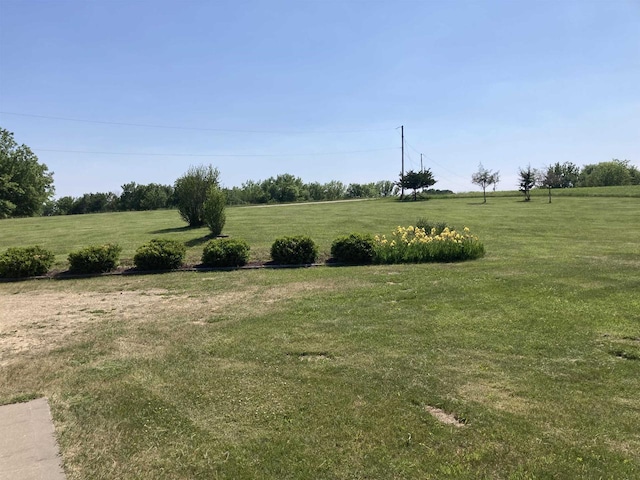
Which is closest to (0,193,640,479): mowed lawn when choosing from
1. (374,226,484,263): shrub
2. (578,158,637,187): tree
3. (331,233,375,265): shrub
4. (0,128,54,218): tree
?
(374,226,484,263): shrub

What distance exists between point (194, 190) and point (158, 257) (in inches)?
301

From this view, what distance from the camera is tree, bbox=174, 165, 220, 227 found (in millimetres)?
17781

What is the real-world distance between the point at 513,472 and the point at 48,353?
16.2 feet

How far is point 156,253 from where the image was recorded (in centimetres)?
1076

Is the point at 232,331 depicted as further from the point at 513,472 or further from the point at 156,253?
the point at 156,253

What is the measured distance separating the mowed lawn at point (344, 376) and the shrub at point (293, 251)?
8.67 ft

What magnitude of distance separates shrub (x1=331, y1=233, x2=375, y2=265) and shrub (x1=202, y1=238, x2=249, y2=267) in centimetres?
248

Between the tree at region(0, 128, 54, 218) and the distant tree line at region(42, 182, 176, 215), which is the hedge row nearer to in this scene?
the tree at region(0, 128, 54, 218)

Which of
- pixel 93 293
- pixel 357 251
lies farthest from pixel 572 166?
pixel 93 293

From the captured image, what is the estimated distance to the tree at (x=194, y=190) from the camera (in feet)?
58.3

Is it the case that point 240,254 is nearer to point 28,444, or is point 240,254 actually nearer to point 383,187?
point 28,444

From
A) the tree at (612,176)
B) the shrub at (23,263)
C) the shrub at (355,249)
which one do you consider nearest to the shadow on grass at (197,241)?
the shrub at (23,263)

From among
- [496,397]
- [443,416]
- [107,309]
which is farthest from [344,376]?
[107,309]

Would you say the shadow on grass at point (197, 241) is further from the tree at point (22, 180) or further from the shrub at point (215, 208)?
the tree at point (22, 180)
